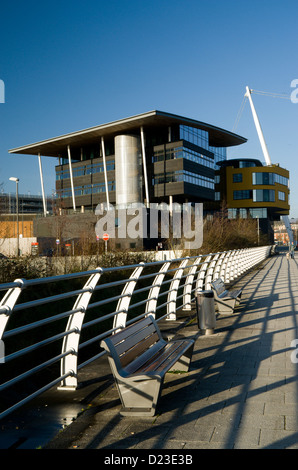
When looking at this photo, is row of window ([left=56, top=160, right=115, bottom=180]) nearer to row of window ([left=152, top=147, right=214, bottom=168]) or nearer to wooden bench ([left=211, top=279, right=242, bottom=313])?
row of window ([left=152, top=147, right=214, bottom=168])

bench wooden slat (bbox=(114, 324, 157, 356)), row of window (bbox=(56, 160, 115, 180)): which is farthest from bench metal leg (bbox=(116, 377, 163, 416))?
row of window (bbox=(56, 160, 115, 180))

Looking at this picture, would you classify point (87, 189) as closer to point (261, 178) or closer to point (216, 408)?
point (261, 178)

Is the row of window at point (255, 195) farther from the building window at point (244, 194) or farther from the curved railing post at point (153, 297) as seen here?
the curved railing post at point (153, 297)

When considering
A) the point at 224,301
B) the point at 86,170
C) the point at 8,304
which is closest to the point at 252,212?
the point at 86,170

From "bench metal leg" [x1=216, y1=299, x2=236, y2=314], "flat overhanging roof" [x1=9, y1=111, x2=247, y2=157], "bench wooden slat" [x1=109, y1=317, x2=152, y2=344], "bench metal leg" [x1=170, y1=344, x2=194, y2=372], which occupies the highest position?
"flat overhanging roof" [x1=9, y1=111, x2=247, y2=157]

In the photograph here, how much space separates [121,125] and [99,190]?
11228mm

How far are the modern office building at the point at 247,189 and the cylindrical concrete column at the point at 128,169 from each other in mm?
23271

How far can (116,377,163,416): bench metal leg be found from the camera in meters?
4.00

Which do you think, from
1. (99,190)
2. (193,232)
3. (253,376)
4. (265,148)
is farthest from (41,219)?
(253,376)

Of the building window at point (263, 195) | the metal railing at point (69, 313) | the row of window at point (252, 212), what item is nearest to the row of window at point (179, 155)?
the row of window at point (252, 212)

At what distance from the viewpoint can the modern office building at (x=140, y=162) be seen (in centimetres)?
6438

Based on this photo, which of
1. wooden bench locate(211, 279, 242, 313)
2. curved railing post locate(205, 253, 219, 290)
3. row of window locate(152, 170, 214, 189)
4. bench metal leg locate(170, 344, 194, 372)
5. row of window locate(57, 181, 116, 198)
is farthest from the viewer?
row of window locate(57, 181, 116, 198)

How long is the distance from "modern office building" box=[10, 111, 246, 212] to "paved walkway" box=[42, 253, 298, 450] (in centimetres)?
5687

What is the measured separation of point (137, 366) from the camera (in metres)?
4.34
